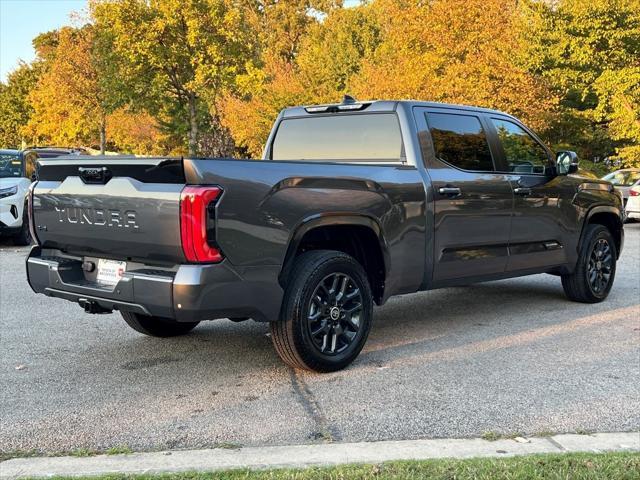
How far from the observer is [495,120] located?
6102 mm

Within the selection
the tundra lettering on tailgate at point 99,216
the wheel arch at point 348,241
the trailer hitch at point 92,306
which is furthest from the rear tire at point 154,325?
the wheel arch at point 348,241

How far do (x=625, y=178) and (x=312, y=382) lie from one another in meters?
14.9

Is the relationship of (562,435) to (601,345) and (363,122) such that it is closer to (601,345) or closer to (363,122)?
(601,345)

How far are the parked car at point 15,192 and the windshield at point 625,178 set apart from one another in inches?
517

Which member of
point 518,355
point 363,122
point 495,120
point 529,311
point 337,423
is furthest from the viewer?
point 529,311

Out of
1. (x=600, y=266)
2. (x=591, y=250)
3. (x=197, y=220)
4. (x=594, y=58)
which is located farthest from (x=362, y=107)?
(x=594, y=58)

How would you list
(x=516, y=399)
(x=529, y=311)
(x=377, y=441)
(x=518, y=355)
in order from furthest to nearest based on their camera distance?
(x=529, y=311), (x=518, y=355), (x=516, y=399), (x=377, y=441)

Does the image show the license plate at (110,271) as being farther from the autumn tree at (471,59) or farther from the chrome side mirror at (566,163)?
the autumn tree at (471,59)

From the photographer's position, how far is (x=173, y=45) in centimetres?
2938

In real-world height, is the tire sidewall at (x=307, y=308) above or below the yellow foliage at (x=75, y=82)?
below

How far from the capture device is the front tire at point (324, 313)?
431 cm

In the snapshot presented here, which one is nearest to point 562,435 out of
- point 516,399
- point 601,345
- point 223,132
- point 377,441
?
point 516,399

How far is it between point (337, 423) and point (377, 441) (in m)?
0.34

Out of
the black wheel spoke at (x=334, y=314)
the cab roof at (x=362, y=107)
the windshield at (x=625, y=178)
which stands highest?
the cab roof at (x=362, y=107)
